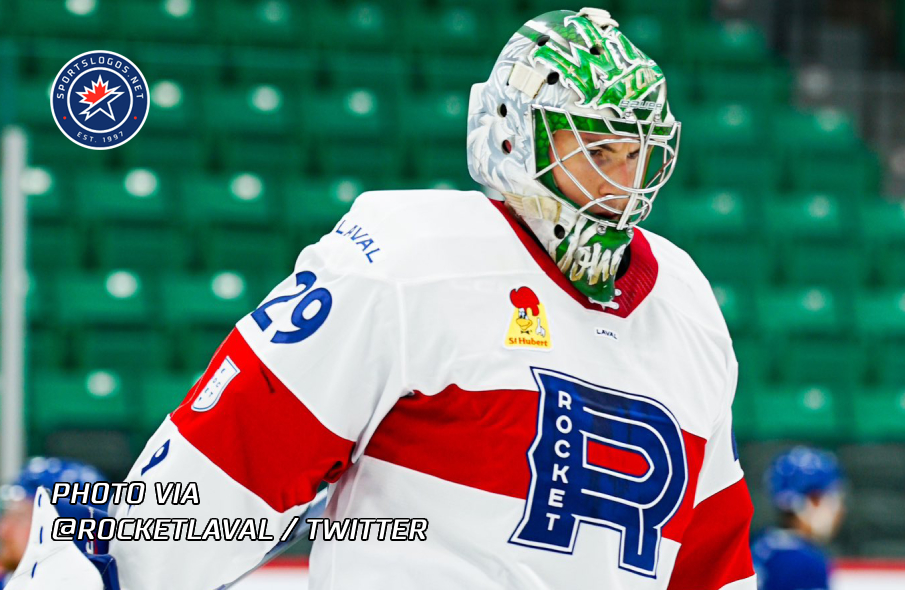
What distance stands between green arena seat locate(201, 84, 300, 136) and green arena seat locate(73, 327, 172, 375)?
730 millimetres

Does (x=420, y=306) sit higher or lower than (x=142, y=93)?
Answer: lower

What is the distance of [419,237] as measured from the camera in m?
1.42

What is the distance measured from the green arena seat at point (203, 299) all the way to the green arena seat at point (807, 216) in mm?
2463

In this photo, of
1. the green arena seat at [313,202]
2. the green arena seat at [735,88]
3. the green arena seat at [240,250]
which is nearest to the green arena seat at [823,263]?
the green arena seat at [735,88]

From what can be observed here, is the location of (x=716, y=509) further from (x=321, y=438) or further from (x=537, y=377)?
(x=321, y=438)

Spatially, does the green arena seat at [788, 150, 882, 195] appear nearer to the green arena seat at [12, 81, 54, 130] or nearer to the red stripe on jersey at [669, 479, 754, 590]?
the green arena seat at [12, 81, 54, 130]

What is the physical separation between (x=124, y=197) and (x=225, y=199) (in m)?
0.88

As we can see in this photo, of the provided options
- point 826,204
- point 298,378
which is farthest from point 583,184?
point 826,204

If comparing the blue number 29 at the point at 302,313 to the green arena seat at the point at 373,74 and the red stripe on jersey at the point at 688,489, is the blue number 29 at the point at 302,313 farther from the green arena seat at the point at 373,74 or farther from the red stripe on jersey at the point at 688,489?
the green arena seat at the point at 373,74

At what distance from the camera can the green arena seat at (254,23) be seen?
190 inches

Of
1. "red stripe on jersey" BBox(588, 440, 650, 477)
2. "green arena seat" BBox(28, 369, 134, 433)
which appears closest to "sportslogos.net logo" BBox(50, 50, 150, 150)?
"red stripe on jersey" BBox(588, 440, 650, 477)

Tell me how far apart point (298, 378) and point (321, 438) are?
7 centimetres

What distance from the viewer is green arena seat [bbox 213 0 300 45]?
483 cm

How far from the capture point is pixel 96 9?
3.28 meters
